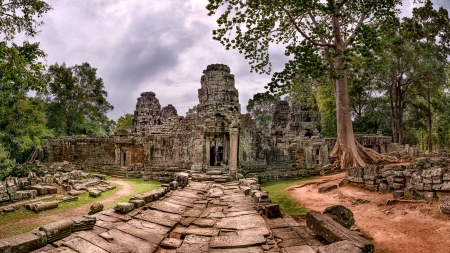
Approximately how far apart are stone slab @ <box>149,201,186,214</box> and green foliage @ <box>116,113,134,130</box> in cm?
3095

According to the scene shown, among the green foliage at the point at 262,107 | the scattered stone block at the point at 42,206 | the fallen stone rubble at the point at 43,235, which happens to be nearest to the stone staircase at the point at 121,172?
the scattered stone block at the point at 42,206

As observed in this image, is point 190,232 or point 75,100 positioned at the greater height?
point 75,100

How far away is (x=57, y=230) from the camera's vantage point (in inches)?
172

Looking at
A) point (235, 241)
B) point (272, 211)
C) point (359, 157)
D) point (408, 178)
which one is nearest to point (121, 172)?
point (272, 211)

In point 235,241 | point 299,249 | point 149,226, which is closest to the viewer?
point 299,249

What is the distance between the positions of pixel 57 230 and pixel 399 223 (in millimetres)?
6894

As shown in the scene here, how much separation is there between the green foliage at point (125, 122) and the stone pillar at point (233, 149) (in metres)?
27.0

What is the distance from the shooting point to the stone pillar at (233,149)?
1273 centimetres

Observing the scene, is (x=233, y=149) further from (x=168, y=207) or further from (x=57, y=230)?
(x=57, y=230)

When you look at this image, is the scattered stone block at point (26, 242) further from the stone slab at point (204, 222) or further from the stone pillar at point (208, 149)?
the stone pillar at point (208, 149)

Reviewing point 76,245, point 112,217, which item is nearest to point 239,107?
point 112,217

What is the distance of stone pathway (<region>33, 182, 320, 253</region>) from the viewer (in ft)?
14.2

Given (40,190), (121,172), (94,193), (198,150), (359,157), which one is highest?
(198,150)

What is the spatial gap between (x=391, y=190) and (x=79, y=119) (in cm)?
3307
